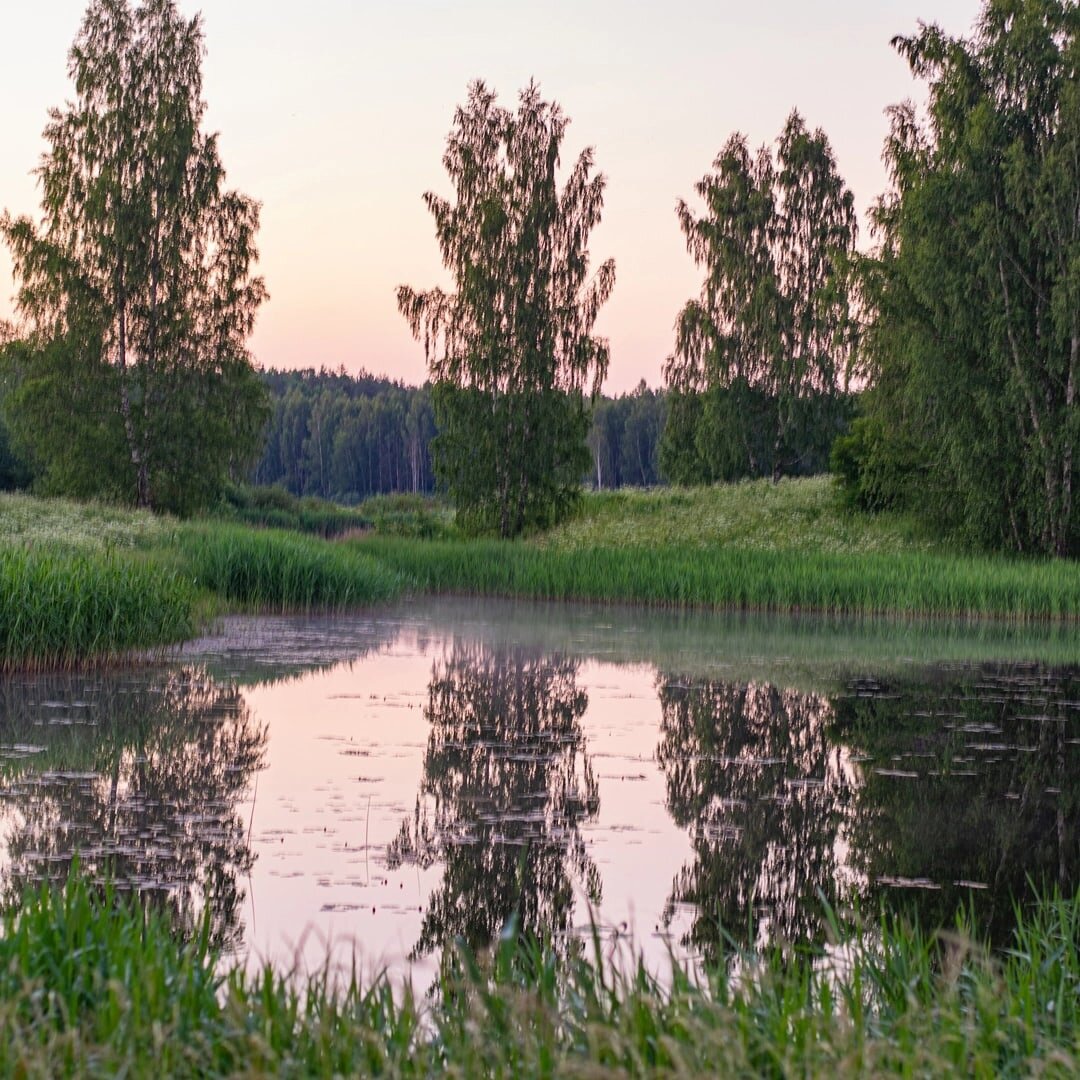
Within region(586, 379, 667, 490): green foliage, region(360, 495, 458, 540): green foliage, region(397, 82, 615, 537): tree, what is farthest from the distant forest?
region(397, 82, 615, 537): tree

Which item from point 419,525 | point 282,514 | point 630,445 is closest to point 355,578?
point 419,525

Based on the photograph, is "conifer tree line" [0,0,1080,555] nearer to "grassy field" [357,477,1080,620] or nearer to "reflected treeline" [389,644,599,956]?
"grassy field" [357,477,1080,620]

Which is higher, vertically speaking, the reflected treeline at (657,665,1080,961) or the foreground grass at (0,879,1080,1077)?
the foreground grass at (0,879,1080,1077)

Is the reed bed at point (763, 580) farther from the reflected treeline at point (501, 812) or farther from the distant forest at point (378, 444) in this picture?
the distant forest at point (378, 444)

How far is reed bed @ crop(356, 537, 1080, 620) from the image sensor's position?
816 inches

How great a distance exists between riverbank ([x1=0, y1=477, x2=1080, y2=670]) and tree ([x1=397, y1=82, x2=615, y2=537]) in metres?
6.74

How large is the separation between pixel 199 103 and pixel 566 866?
95.4 ft

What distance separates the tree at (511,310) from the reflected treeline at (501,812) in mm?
23675

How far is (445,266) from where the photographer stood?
35031 mm

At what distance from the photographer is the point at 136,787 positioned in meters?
7.19

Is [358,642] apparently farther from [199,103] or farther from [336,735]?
[199,103]

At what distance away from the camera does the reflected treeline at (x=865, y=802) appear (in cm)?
545

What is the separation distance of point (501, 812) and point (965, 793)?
8.59ft

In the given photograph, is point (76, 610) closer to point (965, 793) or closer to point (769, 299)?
point (965, 793)
